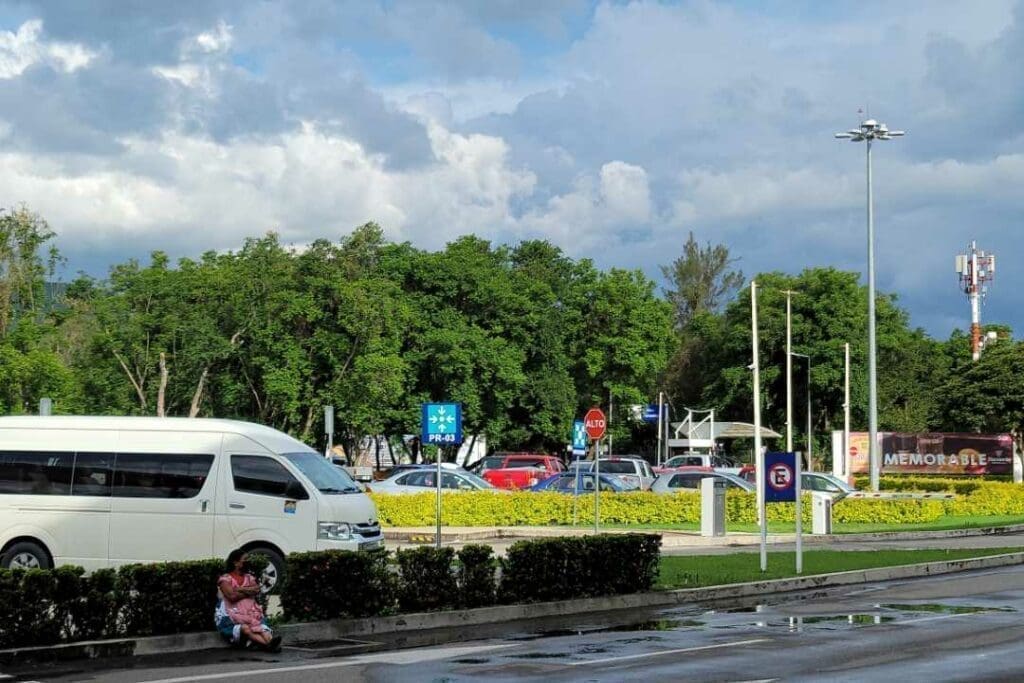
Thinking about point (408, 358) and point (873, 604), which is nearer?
point (873, 604)

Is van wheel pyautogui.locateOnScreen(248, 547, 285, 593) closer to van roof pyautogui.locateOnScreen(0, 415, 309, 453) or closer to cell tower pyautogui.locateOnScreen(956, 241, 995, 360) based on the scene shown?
van roof pyautogui.locateOnScreen(0, 415, 309, 453)

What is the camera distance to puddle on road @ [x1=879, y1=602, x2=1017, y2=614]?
17.9 meters

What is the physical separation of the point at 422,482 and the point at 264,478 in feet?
62.4

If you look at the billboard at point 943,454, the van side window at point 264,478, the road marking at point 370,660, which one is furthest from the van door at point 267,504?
the billboard at point 943,454

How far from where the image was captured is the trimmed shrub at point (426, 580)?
53.9ft

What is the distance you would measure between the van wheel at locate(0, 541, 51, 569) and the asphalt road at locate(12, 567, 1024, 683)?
6137 mm

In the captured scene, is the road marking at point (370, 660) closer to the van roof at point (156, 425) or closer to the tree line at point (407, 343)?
the van roof at point (156, 425)

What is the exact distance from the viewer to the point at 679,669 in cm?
1260

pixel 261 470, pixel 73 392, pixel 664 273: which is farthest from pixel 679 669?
pixel 664 273

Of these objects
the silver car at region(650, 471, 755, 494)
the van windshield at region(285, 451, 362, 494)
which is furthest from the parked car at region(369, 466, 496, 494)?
the van windshield at region(285, 451, 362, 494)

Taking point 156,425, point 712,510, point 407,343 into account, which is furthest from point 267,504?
point 407,343

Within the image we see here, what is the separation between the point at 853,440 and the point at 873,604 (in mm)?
43207

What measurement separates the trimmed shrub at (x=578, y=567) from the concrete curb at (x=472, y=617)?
195mm

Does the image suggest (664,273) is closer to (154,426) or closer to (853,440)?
(853,440)
